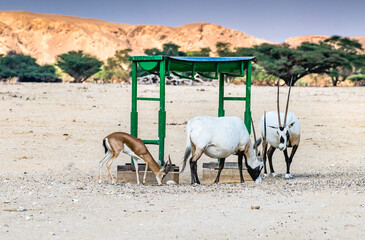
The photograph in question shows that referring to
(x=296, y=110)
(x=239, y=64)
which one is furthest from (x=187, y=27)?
(x=239, y=64)

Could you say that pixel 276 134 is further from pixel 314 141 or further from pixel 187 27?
pixel 187 27

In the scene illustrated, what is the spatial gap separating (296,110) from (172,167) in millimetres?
13803

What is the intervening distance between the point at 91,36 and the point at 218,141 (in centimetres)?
15590

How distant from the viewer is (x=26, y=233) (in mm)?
6270

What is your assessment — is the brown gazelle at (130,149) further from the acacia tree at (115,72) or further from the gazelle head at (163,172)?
the acacia tree at (115,72)

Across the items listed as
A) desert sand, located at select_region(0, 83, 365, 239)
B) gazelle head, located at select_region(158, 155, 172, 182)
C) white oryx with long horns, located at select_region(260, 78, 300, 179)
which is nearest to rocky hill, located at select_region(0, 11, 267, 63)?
desert sand, located at select_region(0, 83, 365, 239)

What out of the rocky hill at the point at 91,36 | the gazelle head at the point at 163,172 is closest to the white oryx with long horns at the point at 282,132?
the gazelle head at the point at 163,172

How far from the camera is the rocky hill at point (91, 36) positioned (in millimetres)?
153500

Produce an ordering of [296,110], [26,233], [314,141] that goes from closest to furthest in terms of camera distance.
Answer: [26,233] < [314,141] < [296,110]

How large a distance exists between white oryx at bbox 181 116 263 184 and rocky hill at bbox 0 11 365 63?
136 meters

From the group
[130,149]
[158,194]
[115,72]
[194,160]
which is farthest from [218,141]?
[115,72]

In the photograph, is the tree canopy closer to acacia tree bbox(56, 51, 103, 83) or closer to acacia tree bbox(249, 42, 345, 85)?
acacia tree bbox(56, 51, 103, 83)

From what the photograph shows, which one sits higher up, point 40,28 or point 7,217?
point 40,28

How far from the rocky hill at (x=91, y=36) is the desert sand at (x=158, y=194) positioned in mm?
127869
